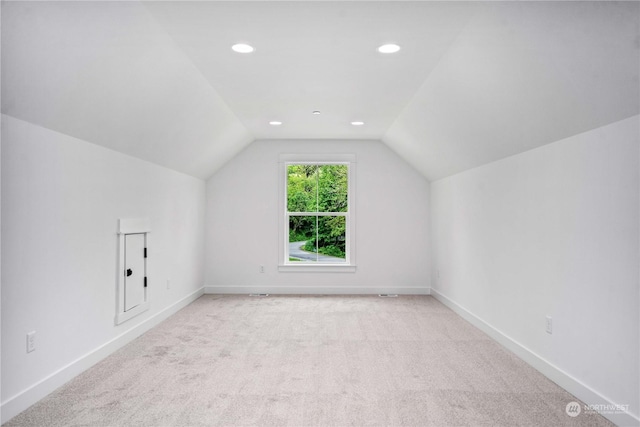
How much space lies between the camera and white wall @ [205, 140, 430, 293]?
21.4ft

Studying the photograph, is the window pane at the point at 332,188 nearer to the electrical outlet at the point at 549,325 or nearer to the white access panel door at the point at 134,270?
the white access panel door at the point at 134,270

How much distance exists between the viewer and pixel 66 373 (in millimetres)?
3020

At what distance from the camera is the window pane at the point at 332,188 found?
6645mm

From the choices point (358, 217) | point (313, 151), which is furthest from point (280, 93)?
point (358, 217)

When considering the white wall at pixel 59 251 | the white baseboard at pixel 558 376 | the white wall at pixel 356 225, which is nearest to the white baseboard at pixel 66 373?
the white wall at pixel 59 251

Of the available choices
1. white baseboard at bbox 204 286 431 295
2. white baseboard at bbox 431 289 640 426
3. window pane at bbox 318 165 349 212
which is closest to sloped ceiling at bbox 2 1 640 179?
white baseboard at bbox 431 289 640 426

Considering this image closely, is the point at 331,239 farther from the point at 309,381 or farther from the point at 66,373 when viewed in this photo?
the point at 66,373

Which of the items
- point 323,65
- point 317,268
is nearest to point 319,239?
point 317,268

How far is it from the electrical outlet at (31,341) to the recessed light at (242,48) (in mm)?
2343

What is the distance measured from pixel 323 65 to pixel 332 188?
340 cm

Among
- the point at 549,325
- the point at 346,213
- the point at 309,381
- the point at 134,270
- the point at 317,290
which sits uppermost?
the point at 346,213

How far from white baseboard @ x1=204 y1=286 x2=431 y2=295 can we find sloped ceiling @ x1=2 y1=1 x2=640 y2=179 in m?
2.75

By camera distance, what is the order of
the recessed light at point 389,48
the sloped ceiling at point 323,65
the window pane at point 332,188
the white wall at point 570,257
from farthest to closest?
1. the window pane at point 332,188
2. the recessed light at point 389,48
3. the white wall at point 570,257
4. the sloped ceiling at point 323,65

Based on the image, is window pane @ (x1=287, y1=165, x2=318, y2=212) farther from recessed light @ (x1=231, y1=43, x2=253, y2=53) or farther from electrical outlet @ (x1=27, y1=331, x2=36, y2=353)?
electrical outlet @ (x1=27, y1=331, x2=36, y2=353)
